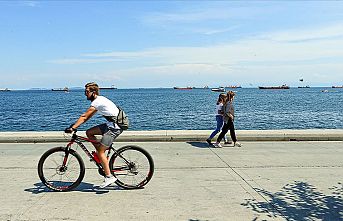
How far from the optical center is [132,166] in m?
6.07

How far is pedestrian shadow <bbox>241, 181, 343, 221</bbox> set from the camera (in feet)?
15.0

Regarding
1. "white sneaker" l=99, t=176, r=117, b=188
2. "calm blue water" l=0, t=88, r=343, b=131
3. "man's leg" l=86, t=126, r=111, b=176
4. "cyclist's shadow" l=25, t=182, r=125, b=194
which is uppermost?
"man's leg" l=86, t=126, r=111, b=176

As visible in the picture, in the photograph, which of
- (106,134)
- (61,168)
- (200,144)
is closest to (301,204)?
(106,134)

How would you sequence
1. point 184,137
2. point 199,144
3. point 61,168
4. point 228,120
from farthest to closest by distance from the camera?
point 184,137, point 199,144, point 228,120, point 61,168

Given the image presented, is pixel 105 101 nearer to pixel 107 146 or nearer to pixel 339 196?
pixel 107 146

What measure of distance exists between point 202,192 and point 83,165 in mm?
2082

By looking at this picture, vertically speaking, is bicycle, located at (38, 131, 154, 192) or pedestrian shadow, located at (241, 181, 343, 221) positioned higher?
bicycle, located at (38, 131, 154, 192)

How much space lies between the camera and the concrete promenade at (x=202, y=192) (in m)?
4.66

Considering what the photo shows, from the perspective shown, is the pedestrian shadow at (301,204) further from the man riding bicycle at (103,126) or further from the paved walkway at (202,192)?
the man riding bicycle at (103,126)

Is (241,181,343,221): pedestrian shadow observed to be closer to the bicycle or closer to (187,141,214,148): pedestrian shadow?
the bicycle

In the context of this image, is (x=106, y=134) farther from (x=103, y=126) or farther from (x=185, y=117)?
(x=185, y=117)

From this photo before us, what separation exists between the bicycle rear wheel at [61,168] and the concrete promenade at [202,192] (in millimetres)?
175

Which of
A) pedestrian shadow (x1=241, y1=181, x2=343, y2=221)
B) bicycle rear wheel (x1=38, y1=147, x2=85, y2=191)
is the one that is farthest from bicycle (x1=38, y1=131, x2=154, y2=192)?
pedestrian shadow (x1=241, y1=181, x2=343, y2=221)

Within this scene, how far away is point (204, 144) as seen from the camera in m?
10.4
